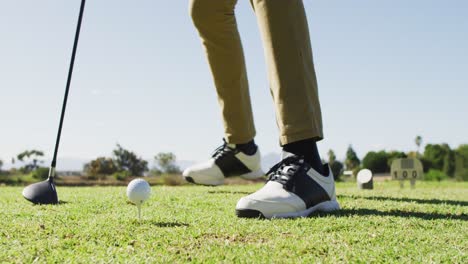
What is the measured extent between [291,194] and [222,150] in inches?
73.0

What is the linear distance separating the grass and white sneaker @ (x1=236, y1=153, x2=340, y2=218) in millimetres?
102

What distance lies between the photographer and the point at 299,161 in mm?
2869

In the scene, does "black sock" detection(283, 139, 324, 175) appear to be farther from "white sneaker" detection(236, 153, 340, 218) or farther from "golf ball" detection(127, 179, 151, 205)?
"golf ball" detection(127, 179, 151, 205)

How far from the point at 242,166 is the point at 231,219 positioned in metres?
1.97

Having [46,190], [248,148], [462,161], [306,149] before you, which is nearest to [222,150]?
[248,148]

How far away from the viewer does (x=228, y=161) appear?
4523mm

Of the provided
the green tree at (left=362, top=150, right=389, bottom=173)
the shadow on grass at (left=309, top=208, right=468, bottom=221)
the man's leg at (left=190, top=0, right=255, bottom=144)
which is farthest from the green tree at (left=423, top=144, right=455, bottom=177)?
the shadow on grass at (left=309, top=208, right=468, bottom=221)

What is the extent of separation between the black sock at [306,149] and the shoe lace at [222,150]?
1.64m

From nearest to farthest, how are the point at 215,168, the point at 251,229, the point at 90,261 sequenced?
1. the point at 90,261
2. the point at 251,229
3. the point at 215,168

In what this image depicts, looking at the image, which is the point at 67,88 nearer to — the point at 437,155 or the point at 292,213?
the point at 292,213

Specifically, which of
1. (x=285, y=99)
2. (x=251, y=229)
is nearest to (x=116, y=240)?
(x=251, y=229)

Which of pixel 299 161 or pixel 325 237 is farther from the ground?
pixel 299 161

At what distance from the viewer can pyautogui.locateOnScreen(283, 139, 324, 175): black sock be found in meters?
2.86

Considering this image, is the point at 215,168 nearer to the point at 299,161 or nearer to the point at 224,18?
the point at 224,18
